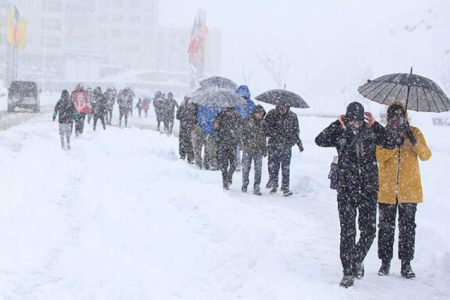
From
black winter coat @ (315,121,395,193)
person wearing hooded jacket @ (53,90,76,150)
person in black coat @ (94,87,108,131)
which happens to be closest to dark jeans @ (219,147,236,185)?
black winter coat @ (315,121,395,193)

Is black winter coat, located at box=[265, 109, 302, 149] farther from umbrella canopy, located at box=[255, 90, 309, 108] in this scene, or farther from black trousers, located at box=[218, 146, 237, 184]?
black trousers, located at box=[218, 146, 237, 184]

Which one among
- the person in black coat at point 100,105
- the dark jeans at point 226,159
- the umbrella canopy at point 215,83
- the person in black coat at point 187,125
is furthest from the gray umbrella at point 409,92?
the person in black coat at point 100,105

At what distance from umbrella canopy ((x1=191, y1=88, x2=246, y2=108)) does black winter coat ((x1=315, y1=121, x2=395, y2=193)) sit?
5579mm

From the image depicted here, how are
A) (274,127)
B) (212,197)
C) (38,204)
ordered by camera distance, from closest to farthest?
(38,204), (212,197), (274,127)

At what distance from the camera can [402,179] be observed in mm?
6211

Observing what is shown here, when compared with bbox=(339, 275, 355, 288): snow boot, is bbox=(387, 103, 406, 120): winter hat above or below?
above

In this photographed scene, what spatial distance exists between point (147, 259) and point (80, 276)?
0.89 m

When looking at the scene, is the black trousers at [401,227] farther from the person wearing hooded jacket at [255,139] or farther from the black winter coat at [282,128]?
the person wearing hooded jacket at [255,139]

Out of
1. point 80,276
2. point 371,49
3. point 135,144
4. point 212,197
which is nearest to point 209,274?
point 80,276

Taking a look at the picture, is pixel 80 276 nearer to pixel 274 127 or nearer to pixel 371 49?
pixel 274 127

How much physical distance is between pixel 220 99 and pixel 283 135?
1.34 metres

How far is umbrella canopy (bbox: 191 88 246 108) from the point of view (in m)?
11.3

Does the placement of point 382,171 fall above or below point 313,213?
above

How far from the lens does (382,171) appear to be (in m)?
6.32
